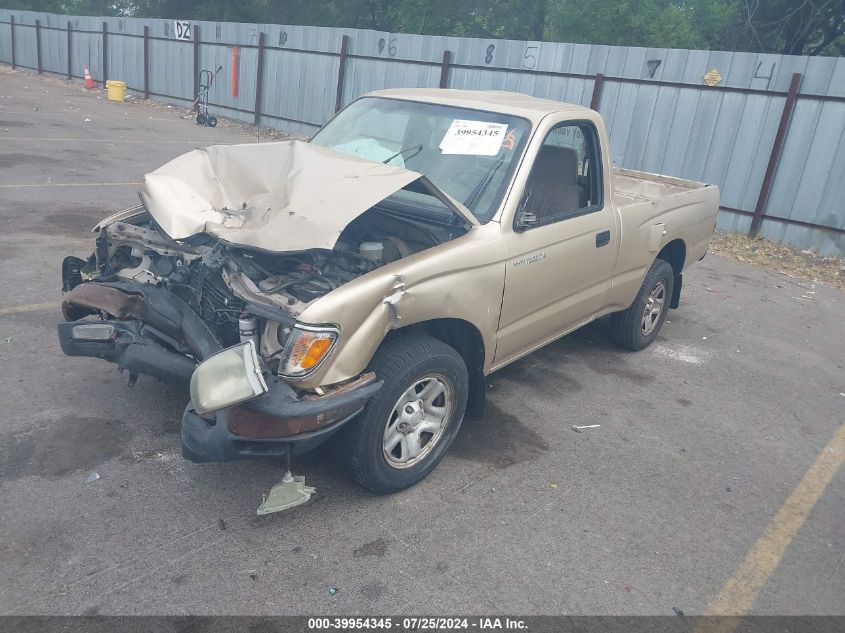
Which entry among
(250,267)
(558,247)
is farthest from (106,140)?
(558,247)

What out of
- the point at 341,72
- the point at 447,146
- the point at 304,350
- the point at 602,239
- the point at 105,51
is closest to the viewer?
the point at 304,350

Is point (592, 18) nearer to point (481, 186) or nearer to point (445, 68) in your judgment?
point (445, 68)

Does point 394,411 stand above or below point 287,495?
above

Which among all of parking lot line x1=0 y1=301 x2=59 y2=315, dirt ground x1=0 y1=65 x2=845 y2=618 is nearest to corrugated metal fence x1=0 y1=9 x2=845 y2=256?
dirt ground x1=0 y1=65 x2=845 y2=618

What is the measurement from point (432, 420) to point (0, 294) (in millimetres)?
4034

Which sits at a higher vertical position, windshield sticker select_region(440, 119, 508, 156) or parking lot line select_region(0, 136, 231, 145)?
windshield sticker select_region(440, 119, 508, 156)

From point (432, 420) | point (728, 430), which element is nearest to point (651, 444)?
point (728, 430)

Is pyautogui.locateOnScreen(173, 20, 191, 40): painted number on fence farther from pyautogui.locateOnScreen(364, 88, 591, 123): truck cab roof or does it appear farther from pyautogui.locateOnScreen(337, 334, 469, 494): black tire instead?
pyautogui.locateOnScreen(337, 334, 469, 494): black tire

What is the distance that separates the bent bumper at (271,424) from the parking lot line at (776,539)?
1.85 meters

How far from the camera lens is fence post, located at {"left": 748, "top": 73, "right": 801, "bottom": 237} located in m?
9.68

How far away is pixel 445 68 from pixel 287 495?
12.4 meters

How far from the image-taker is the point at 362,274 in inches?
140

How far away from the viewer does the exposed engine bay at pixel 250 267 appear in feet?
10.6

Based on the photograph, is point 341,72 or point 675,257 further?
point 341,72
